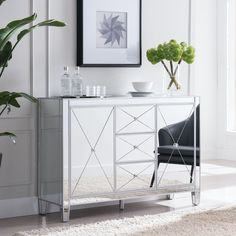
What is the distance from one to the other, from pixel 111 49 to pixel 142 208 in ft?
4.14

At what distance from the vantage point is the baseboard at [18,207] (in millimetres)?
5039

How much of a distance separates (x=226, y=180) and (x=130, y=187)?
190 centimetres

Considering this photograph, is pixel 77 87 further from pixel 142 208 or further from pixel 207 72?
pixel 207 72

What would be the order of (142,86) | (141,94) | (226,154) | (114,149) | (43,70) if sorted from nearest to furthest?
(114,149), (43,70), (141,94), (142,86), (226,154)

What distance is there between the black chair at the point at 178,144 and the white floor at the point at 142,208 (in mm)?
233

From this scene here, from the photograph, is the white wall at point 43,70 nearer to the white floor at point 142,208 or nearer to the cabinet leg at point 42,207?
the cabinet leg at point 42,207

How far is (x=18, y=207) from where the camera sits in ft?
16.8

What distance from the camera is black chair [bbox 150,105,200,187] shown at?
536 centimetres

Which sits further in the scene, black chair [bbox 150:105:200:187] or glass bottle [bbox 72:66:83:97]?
black chair [bbox 150:105:200:187]

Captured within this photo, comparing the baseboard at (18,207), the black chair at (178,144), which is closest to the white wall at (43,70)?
the baseboard at (18,207)

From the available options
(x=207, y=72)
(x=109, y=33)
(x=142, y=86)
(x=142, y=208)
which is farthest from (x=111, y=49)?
(x=207, y=72)

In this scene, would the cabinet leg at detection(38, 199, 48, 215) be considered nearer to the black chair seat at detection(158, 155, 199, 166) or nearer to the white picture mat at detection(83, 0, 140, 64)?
the black chair seat at detection(158, 155, 199, 166)

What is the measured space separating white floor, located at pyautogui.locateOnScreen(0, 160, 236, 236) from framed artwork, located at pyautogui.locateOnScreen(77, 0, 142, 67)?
1125 mm

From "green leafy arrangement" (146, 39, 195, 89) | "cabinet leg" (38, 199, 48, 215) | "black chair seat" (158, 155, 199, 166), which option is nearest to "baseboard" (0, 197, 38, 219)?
"cabinet leg" (38, 199, 48, 215)
